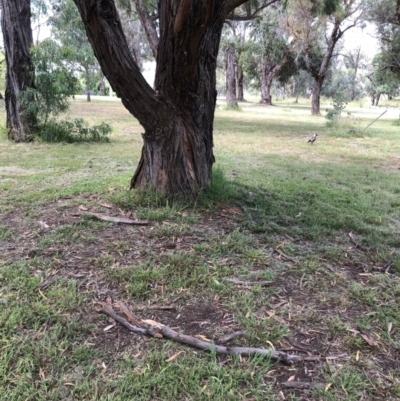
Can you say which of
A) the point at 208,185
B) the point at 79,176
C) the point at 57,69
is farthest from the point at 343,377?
the point at 57,69

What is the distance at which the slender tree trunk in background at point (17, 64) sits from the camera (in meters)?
7.57

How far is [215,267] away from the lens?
278 centimetres

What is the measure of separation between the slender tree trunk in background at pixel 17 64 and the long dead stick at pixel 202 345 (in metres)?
7.26

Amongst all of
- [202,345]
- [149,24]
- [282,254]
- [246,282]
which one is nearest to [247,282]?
[246,282]

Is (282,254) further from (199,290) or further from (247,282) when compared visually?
(199,290)

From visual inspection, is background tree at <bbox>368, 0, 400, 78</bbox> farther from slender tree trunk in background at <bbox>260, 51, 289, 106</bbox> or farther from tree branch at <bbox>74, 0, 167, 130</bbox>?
tree branch at <bbox>74, 0, 167, 130</bbox>

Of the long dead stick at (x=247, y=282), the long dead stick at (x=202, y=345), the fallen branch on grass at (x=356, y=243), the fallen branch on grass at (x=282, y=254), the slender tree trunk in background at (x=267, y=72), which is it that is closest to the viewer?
the long dead stick at (x=202, y=345)

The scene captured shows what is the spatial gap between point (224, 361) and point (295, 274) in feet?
3.65

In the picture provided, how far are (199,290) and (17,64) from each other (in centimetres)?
740

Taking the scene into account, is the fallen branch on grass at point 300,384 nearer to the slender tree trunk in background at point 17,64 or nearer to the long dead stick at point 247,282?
the long dead stick at point 247,282

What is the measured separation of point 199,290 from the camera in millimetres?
2508

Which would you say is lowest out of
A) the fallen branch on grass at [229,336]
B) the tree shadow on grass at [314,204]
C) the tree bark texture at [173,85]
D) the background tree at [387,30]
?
the fallen branch on grass at [229,336]

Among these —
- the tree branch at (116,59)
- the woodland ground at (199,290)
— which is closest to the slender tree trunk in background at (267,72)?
the woodland ground at (199,290)

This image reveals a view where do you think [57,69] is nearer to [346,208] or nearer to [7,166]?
[7,166]
